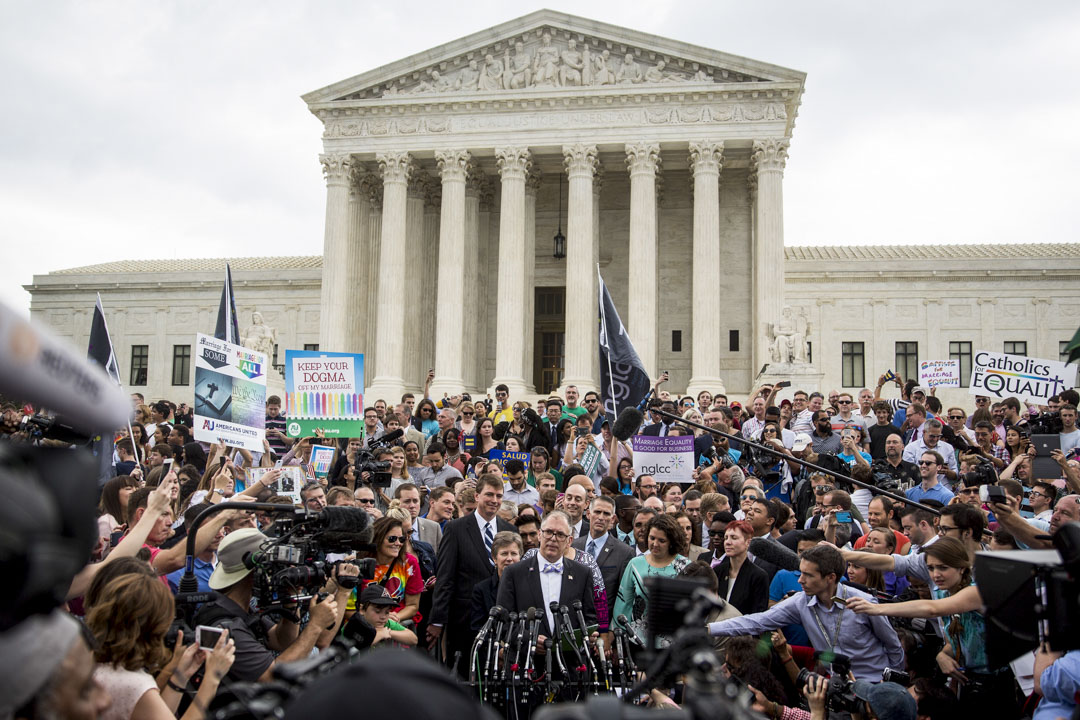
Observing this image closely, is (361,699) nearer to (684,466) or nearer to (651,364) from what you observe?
(684,466)

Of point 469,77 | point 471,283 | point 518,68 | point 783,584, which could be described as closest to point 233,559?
point 783,584

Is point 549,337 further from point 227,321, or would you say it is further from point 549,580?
point 549,580

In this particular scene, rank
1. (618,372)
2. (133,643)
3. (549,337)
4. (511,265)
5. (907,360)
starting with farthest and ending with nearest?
(907,360)
(549,337)
(511,265)
(618,372)
(133,643)

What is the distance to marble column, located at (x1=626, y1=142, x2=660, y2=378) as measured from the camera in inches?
1513

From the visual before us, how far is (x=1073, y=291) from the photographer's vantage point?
→ 46375 millimetres

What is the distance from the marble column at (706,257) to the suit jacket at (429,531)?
90.8 feet

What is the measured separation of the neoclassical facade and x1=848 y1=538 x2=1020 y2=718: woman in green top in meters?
29.5

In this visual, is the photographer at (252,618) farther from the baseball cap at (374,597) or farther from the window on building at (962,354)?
A: the window on building at (962,354)

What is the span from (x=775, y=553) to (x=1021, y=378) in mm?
13276

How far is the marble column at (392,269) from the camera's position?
40125 mm

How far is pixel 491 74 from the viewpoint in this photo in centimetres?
4069

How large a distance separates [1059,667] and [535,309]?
129 feet

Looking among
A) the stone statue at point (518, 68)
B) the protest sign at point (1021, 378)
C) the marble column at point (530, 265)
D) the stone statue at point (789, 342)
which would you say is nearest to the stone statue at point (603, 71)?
the stone statue at point (518, 68)

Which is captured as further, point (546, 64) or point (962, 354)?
point (962, 354)
